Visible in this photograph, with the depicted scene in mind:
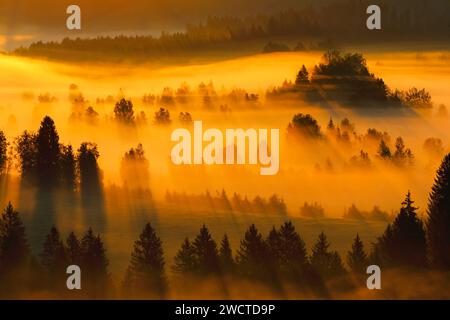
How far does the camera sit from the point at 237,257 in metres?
13.7

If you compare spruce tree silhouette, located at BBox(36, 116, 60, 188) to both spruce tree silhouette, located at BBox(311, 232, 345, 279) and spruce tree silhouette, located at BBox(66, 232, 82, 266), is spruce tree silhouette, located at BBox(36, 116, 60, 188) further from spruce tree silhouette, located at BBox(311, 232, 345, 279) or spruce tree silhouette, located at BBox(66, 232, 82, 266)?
spruce tree silhouette, located at BBox(311, 232, 345, 279)

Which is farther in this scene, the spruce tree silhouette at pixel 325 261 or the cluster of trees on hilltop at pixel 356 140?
the cluster of trees on hilltop at pixel 356 140

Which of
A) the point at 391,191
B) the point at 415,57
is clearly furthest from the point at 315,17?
the point at 391,191

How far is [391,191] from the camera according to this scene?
13781 millimetres

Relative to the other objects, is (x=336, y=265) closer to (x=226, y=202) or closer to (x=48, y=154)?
(x=226, y=202)

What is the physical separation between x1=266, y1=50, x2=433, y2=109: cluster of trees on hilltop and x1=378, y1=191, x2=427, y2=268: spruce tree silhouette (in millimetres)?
1434

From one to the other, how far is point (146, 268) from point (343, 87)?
3947mm

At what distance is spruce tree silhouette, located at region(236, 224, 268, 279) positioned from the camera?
44.8 feet

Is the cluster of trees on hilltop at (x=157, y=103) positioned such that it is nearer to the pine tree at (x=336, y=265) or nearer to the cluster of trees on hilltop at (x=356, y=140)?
the cluster of trees on hilltop at (x=356, y=140)

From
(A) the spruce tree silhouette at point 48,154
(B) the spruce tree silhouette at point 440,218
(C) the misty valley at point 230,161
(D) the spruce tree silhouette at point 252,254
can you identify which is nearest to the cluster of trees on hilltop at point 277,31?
(C) the misty valley at point 230,161

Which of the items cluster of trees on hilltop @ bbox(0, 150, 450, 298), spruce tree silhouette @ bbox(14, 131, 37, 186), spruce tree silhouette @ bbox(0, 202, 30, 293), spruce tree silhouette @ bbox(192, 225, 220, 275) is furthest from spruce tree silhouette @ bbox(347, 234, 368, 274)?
spruce tree silhouette @ bbox(14, 131, 37, 186)

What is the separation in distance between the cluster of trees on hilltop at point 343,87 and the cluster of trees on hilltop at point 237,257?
1142 millimetres

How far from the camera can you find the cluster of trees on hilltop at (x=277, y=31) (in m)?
14.0

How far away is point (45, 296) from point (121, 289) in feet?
3.65
